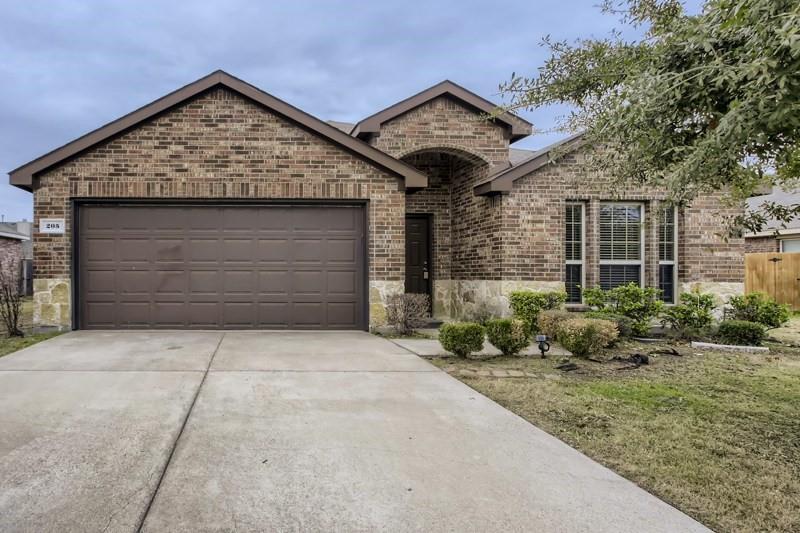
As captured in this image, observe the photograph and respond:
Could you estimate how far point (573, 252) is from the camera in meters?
11.4

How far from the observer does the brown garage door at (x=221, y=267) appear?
10.2 meters

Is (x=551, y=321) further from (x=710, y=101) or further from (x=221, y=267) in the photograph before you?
(x=221, y=267)

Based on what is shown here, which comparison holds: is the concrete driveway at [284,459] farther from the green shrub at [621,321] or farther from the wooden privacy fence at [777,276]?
the wooden privacy fence at [777,276]

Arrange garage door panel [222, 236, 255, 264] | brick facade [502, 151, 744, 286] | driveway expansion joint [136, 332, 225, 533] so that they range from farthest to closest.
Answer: brick facade [502, 151, 744, 286]
garage door panel [222, 236, 255, 264]
driveway expansion joint [136, 332, 225, 533]

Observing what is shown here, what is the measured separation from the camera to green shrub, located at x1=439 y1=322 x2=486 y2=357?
25.0ft

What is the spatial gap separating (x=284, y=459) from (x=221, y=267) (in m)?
7.39

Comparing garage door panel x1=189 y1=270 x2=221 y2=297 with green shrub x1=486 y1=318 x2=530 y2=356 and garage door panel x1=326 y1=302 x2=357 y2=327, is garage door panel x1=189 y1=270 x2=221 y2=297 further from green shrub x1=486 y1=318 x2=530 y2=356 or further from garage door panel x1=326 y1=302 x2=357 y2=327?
green shrub x1=486 y1=318 x2=530 y2=356

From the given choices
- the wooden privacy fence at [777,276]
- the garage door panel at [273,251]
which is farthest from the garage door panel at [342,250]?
the wooden privacy fence at [777,276]

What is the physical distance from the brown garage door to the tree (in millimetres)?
6371

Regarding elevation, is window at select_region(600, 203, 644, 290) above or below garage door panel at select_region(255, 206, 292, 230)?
below

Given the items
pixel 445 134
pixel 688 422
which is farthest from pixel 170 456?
pixel 445 134

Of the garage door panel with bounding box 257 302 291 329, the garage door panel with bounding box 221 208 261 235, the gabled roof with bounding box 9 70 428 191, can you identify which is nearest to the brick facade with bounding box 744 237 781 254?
the gabled roof with bounding box 9 70 428 191

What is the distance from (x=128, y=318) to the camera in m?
10.2

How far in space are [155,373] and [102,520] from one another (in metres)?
3.83
